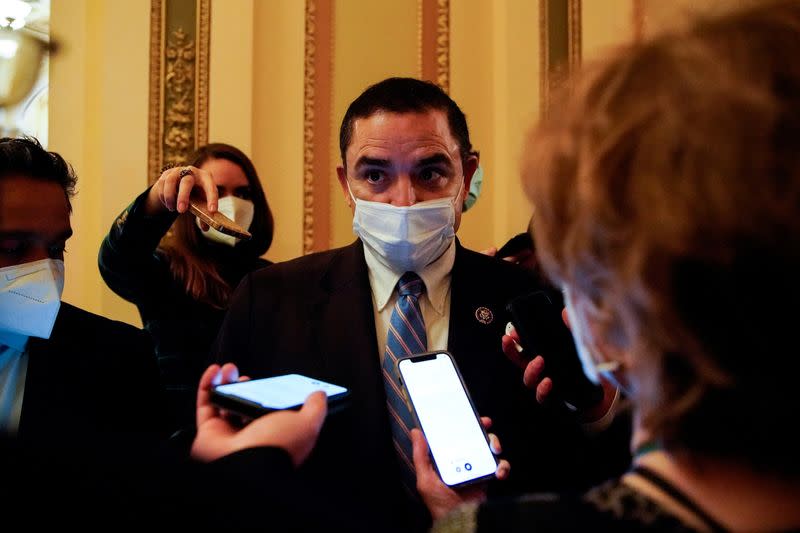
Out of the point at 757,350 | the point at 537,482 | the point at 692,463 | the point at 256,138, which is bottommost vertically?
the point at 537,482

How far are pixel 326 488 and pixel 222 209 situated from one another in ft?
4.27

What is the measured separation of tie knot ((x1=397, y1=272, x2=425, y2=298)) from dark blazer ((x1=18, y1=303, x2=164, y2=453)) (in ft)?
2.08

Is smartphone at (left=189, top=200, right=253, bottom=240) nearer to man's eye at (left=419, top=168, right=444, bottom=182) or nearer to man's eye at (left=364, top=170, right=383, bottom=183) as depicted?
man's eye at (left=364, top=170, right=383, bottom=183)

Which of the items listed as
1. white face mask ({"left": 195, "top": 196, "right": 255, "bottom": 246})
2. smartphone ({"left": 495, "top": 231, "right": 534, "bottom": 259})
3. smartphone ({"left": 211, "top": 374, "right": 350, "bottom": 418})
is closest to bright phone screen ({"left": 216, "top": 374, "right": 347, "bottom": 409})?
smartphone ({"left": 211, "top": 374, "right": 350, "bottom": 418})

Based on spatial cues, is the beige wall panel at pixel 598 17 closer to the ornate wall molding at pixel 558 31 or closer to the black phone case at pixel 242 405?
the ornate wall molding at pixel 558 31

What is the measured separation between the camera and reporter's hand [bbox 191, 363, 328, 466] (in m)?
0.84

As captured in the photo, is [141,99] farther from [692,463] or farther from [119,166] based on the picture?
[692,463]

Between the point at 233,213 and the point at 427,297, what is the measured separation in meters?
1.04

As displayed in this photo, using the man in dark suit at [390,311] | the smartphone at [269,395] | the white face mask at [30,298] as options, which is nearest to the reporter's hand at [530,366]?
the man in dark suit at [390,311]

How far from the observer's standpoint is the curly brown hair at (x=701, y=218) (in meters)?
0.53

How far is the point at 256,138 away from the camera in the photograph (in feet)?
10.00

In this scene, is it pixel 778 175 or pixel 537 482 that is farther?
pixel 537 482

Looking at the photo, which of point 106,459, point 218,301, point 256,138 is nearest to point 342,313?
point 218,301

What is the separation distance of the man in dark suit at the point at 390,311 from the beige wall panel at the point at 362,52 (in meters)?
1.54
